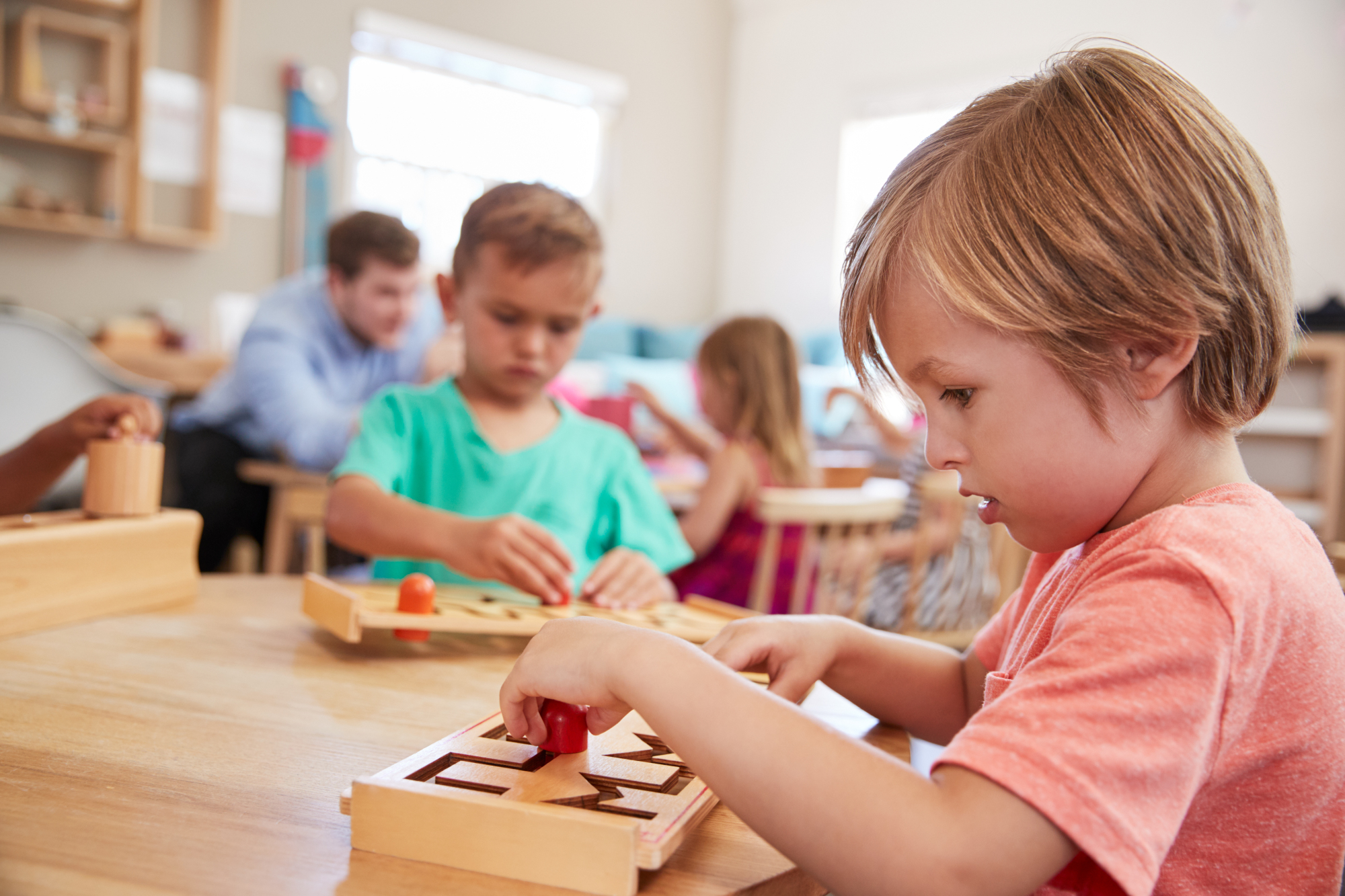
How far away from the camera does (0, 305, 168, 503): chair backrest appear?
213 centimetres

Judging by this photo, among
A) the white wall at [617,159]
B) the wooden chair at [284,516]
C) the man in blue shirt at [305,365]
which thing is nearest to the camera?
the wooden chair at [284,516]

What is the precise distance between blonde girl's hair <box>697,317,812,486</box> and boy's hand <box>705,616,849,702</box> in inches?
63.5

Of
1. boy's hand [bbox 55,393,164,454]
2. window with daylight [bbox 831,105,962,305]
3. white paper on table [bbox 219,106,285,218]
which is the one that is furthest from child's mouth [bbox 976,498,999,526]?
window with daylight [bbox 831,105,962,305]

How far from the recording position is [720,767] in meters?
0.49

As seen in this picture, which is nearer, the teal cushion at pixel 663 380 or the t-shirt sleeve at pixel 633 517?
the t-shirt sleeve at pixel 633 517

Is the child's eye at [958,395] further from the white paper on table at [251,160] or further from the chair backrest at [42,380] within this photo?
the white paper on table at [251,160]

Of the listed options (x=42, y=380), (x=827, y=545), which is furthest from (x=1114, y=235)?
(x=42, y=380)

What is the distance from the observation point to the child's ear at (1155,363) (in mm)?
545

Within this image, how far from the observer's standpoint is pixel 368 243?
2.71 metres

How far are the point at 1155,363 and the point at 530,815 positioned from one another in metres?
0.40

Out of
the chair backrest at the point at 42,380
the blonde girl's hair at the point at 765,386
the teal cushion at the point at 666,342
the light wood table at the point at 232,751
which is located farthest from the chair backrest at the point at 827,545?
the teal cushion at the point at 666,342

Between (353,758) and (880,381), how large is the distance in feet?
1.50

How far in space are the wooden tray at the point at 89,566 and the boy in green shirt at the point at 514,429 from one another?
0.19 metres

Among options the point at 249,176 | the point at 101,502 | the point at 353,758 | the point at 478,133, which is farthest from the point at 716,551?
the point at 478,133
